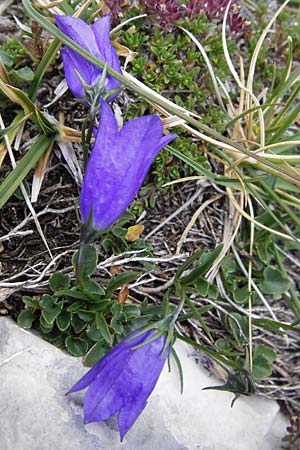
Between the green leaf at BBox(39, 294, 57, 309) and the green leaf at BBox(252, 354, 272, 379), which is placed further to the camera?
the green leaf at BBox(252, 354, 272, 379)

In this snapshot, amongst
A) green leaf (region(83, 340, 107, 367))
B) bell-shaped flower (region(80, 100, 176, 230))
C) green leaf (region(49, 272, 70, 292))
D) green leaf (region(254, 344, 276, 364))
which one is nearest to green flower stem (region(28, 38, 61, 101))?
bell-shaped flower (region(80, 100, 176, 230))

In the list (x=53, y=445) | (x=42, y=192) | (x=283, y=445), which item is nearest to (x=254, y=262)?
(x=283, y=445)

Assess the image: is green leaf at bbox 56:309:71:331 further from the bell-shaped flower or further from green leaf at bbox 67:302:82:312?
the bell-shaped flower

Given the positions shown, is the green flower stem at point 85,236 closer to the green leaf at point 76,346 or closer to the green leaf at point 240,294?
the green leaf at point 76,346

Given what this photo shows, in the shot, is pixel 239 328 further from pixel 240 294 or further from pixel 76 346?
pixel 76 346

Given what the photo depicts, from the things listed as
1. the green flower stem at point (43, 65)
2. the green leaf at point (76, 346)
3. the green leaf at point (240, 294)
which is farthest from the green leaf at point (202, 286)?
the green flower stem at point (43, 65)

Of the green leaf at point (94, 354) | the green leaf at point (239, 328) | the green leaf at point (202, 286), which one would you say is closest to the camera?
the green leaf at point (94, 354)
